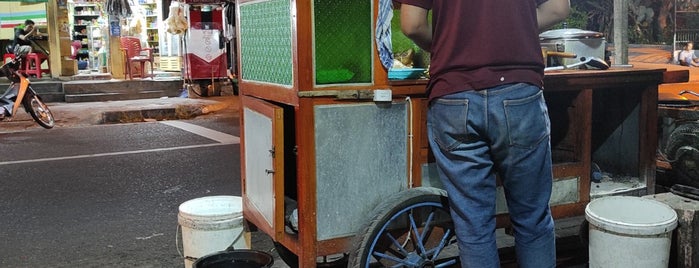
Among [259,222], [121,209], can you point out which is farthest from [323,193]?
[121,209]

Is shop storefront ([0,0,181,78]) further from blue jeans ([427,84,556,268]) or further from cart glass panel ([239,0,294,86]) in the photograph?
blue jeans ([427,84,556,268])

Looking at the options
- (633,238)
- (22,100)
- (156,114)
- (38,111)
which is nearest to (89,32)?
(156,114)

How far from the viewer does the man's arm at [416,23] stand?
117 inches

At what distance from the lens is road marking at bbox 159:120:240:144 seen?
10523 millimetres

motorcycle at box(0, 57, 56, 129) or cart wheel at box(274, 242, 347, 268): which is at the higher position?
motorcycle at box(0, 57, 56, 129)

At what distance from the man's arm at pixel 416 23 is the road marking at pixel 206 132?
7.50 m

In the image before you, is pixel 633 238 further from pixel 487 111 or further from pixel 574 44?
pixel 574 44

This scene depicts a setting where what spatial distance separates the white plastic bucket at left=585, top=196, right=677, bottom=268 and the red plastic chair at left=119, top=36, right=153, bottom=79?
15823mm

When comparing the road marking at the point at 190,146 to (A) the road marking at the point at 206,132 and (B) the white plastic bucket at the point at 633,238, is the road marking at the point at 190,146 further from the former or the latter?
(B) the white plastic bucket at the point at 633,238

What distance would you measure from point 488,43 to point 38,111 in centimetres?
1131

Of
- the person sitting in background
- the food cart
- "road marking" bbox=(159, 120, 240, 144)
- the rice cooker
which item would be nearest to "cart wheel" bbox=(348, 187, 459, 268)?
the food cart

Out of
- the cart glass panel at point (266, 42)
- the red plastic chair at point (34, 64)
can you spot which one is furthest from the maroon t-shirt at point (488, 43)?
the red plastic chair at point (34, 64)

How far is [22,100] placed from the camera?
12266 millimetres

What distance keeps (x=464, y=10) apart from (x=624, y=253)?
1.74 meters
